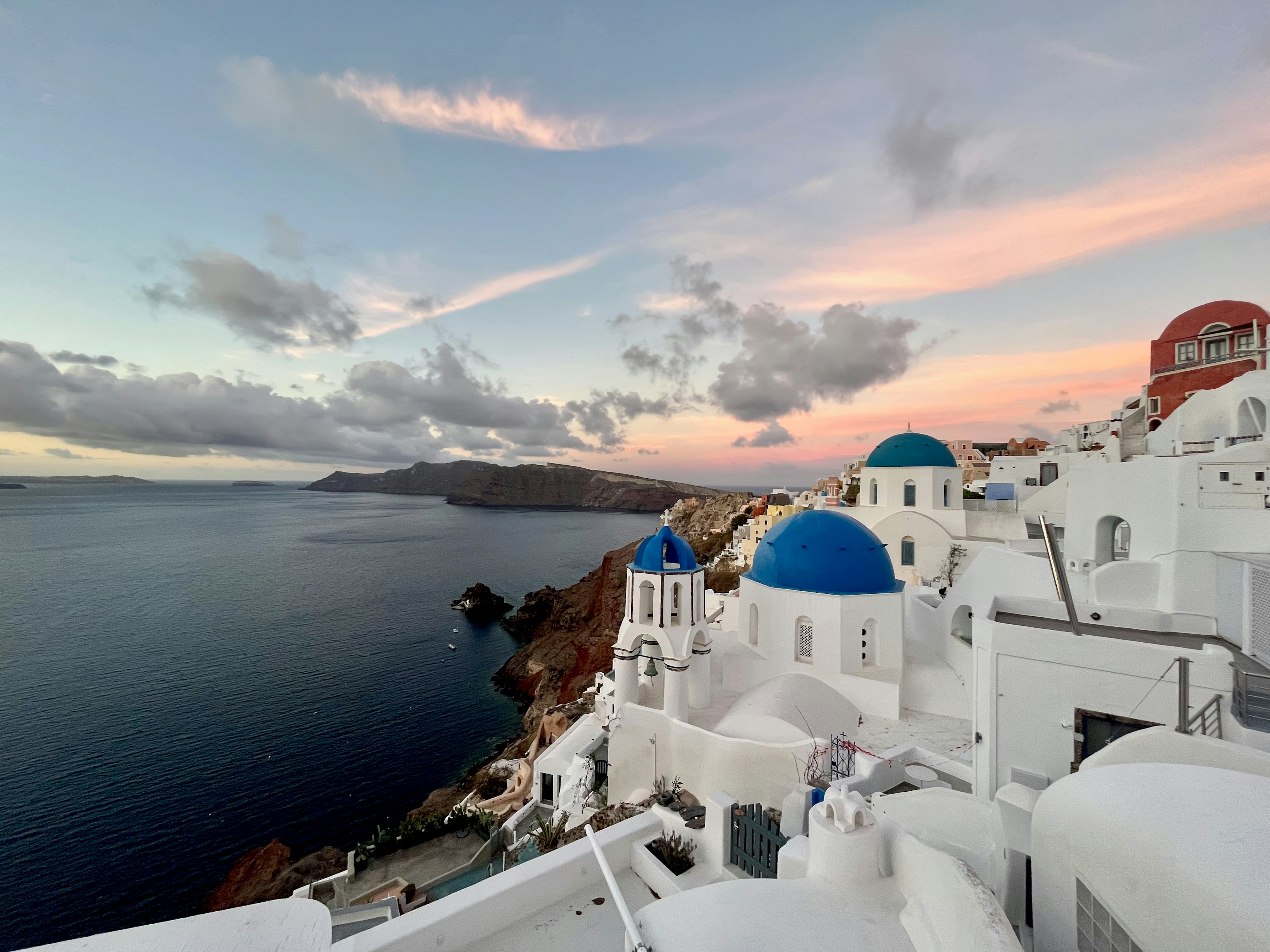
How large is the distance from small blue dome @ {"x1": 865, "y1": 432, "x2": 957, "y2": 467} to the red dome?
1414 centimetres

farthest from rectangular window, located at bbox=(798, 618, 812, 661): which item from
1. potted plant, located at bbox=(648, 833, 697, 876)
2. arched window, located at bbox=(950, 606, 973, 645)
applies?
potted plant, located at bbox=(648, 833, 697, 876)

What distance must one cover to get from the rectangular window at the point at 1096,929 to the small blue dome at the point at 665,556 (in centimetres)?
1120

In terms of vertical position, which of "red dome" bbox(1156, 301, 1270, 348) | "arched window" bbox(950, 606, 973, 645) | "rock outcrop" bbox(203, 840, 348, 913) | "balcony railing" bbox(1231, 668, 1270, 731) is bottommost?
"rock outcrop" bbox(203, 840, 348, 913)

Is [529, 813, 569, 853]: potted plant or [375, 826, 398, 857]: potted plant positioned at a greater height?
[529, 813, 569, 853]: potted plant

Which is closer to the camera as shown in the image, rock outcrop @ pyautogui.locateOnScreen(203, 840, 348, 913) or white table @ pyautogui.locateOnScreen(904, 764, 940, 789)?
white table @ pyautogui.locateOnScreen(904, 764, 940, 789)

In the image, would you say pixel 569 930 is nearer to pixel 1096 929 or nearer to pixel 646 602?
pixel 1096 929

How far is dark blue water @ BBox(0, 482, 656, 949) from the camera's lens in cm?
2055

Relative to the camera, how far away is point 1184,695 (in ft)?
22.4

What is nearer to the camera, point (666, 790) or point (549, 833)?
point (549, 833)

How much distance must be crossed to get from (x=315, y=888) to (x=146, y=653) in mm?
36891

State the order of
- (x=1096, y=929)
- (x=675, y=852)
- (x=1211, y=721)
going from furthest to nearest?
(x=675, y=852)
(x=1211, y=721)
(x=1096, y=929)

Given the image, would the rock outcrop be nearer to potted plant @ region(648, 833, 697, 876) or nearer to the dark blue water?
the dark blue water

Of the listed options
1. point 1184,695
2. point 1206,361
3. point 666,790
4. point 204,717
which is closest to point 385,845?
point 666,790

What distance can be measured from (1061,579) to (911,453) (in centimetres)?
1694
